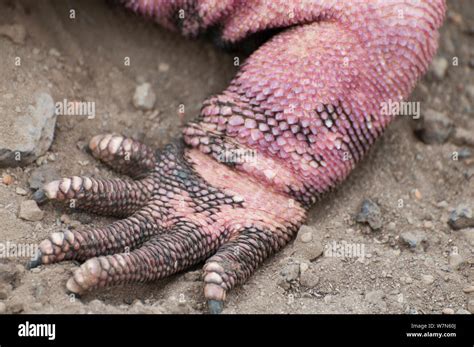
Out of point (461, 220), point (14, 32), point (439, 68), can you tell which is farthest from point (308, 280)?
point (14, 32)

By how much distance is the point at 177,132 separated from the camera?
3.90m

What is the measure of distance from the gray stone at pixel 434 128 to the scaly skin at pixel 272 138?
549 millimetres

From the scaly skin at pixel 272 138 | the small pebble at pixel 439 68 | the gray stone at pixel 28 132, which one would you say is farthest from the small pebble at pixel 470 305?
the gray stone at pixel 28 132

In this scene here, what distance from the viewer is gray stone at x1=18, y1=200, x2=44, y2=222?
3174mm

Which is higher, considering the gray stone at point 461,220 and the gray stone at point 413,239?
the gray stone at point 461,220

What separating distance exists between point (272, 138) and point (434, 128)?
108 cm

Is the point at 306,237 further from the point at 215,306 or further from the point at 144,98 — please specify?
the point at 144,98

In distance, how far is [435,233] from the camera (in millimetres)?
3484

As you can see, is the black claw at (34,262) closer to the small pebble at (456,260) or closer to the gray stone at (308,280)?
the gray stone at (308,280)

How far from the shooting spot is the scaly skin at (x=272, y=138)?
3.27 metres
